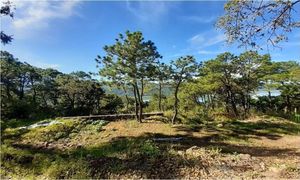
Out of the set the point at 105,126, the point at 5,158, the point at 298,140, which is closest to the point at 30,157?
the point at 5,158

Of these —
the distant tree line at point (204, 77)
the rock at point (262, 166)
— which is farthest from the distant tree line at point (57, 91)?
the rock at point (262, 166)

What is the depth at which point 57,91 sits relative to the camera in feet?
102

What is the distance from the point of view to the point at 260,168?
19.3ft

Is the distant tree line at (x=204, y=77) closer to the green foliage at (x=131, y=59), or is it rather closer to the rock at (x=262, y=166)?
the green foliage at (x=131, y=59)

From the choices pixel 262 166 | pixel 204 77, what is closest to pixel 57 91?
pixel 204 77

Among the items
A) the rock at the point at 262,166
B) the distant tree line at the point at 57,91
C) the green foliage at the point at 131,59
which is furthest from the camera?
the distant tree line at the point at 57,91

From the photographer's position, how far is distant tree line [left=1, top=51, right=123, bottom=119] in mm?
27330

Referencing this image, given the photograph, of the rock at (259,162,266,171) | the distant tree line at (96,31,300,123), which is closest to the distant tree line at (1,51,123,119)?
the distant tree line at (96,31,300,123)

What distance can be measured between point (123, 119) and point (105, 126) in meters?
2.39

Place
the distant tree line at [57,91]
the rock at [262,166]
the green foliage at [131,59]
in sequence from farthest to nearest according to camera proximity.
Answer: the distant tree line at [57,91] < the green foliage at [131,59] < the rock at [262,166]

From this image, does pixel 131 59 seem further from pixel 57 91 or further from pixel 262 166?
pixel 57 91

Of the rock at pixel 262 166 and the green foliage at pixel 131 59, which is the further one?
the green foliage at pixel 131 59

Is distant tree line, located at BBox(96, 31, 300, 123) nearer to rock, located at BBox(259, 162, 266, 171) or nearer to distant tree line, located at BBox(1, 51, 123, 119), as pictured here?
distant tree line, located at BBox(1, 51, 123, 119)

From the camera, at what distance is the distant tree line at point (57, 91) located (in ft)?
89.7
